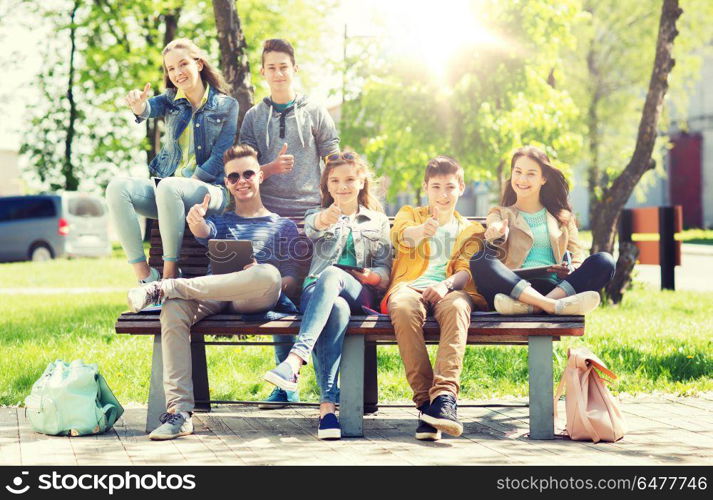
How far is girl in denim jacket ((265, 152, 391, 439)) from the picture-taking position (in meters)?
5.16

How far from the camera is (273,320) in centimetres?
538

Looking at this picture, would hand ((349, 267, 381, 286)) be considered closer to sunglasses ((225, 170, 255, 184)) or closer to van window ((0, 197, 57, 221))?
sunglasses ((225, 170, 255, 184))

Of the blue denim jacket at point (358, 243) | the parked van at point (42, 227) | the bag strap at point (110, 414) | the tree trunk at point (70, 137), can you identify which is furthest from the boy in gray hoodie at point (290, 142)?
the tree trunk at point (70, 137)

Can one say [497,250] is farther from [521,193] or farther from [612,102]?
[612,102]

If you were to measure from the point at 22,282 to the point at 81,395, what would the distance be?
14.0 m

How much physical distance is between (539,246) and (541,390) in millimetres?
854

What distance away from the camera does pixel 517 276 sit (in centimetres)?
532

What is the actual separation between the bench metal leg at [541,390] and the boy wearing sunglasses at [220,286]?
1.41m

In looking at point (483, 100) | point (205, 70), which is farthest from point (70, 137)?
point (205, 70)

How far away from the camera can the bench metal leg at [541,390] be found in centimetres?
521

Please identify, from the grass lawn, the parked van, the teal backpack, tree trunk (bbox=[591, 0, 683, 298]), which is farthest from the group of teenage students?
the parked van

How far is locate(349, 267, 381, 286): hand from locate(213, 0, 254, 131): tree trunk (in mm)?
4468

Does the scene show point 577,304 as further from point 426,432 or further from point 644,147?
point 644,147
